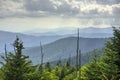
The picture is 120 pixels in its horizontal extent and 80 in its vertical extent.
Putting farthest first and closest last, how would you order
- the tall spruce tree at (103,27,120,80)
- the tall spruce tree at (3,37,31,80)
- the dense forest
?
the tall spruce tree at (103,27,120,80) → the dense forest → the tall spruce tree at (3,37,31,80)

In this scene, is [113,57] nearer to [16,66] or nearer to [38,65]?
[38,65]

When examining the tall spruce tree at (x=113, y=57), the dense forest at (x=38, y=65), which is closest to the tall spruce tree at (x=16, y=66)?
the dense forest at (x=38, y=65)

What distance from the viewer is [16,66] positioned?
3253 centimetres

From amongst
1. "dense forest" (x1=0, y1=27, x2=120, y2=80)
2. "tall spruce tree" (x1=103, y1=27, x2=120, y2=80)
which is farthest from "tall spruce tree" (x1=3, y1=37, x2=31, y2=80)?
"tall spruce tree" (x1=103, y1=27, x2=120, y2=80)

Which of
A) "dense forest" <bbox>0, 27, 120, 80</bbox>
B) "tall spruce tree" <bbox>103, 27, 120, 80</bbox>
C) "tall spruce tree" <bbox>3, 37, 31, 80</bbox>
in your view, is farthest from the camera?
"tall spruce tree" <bbox>103, 27, 120, 80</bbox>

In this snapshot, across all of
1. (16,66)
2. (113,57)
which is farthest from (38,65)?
(113,57)

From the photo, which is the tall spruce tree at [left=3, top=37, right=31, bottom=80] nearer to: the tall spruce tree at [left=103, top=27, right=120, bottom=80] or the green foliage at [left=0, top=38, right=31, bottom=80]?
the green foliage at [left=0, top=38, right=31, bottom=80]

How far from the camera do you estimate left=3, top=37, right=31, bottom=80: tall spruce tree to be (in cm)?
3212

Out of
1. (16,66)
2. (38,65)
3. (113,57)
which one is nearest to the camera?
(16,66)

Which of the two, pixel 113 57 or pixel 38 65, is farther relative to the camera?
pixel 113 57

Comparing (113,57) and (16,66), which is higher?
(113,57)

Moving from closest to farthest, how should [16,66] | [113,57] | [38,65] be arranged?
[16,66] → [38,65] → [113,57]

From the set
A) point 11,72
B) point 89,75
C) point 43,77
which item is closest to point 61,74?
point 89,75

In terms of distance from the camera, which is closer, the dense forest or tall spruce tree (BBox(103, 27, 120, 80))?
the dense forest
